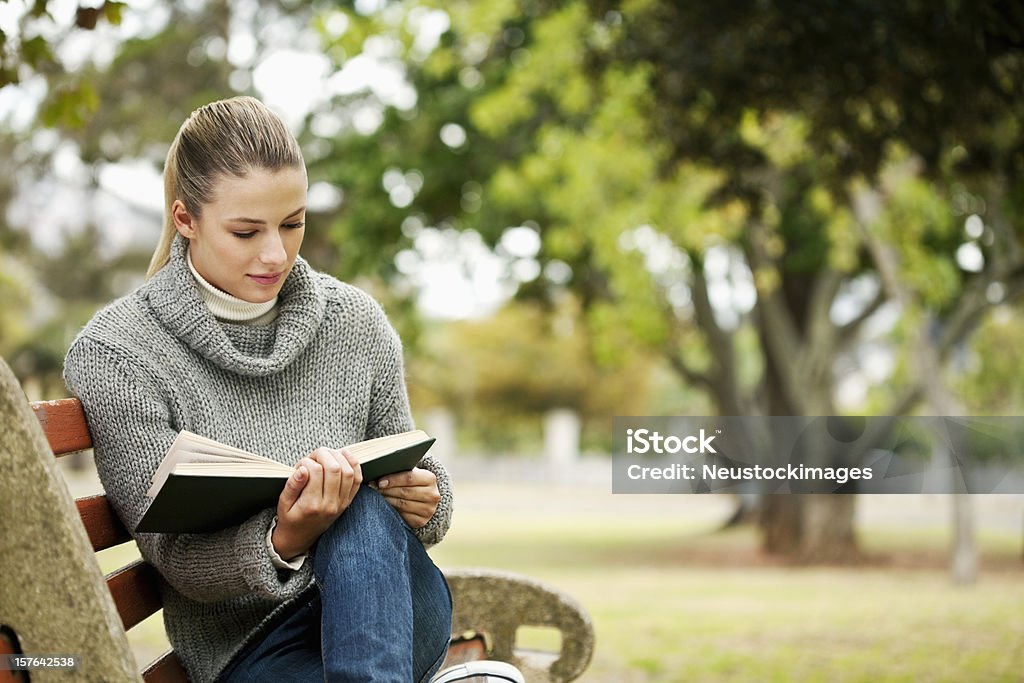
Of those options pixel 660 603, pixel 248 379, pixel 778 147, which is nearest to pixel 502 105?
pixel 778 147

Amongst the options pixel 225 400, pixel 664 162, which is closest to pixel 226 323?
pixel 225 400

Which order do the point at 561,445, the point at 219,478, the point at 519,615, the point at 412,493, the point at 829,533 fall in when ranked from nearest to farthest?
the point at 219,478 < the point at 412,493 < the point at 519,615 < the point at 829,533 < the point at 561,445

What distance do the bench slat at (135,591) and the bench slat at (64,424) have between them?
0.78 ft

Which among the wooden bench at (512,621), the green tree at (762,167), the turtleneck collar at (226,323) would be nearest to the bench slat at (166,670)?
the turtleneck collar at (226,323)

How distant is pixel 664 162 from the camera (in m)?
8.64

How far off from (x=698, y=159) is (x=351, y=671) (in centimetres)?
696

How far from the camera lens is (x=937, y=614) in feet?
34.0

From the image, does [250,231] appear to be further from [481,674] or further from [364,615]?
[481,674]

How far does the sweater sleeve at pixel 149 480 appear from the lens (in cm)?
188

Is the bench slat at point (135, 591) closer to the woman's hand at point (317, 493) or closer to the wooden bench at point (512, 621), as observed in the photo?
the woman's hand at point (317, 493)

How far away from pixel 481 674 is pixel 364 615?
0.25 metres

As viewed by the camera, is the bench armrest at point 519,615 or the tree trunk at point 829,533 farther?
the tree trunk at point 829,533

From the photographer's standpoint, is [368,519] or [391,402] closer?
[368,519]

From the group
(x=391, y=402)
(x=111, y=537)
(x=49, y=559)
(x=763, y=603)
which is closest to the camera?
(x=49, y=559)
